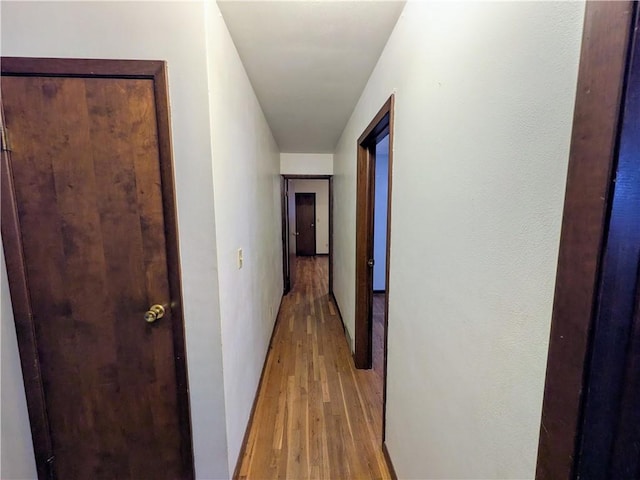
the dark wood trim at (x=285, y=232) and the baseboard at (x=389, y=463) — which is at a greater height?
the dark wood trim at (x=285, y=232)

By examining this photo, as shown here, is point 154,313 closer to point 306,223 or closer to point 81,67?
point 81,67

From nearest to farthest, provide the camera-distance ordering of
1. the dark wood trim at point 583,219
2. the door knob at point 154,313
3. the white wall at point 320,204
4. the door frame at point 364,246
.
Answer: the dark wood trim at point 583,219
the door knob at point 154,313
the door frame at point 364,246
the white wall at point 320,204

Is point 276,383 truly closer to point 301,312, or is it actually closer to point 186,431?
point 186,431

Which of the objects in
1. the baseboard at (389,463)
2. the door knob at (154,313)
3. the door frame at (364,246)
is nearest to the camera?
the door knob at (154,313)

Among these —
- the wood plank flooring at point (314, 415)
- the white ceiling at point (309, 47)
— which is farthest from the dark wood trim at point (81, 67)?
the wood plank flooring at point (314, 415)

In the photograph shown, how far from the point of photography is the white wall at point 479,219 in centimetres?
53

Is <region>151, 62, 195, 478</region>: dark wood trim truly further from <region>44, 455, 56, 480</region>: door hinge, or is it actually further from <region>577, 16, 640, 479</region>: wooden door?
<region>577, 16, 640, 479</region>: wooden door

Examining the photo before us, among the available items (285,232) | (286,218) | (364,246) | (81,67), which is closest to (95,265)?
(81,67)

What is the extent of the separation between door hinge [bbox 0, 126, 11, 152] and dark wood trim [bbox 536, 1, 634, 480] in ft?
5.74

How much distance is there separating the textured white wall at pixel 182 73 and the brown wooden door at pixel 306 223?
650cm

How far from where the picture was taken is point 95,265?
1.14 metres

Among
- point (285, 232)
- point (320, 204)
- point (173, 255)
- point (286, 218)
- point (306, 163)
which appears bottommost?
point (285, 232)

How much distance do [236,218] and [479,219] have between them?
1.19m

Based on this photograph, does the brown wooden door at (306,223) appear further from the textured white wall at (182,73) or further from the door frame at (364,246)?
the textured white wall at (182,73)
